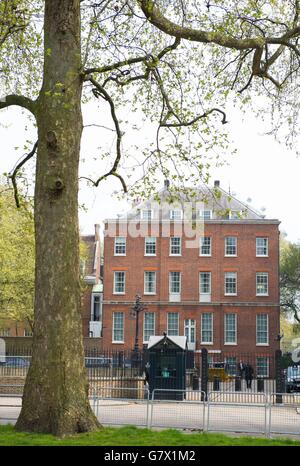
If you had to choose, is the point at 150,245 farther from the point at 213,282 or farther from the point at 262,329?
the point at 262,329

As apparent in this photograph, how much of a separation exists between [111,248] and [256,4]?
1634 inches

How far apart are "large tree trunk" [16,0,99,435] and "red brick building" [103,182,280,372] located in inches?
1598

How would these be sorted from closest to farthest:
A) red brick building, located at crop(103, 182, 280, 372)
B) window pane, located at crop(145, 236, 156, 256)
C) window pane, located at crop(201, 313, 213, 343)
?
window pane, located at crop(201, 313, 213, 343) → red brick building, located at crop(103, 182, 280, 372) → window pane, located at crop(145, 236, 156, 256)

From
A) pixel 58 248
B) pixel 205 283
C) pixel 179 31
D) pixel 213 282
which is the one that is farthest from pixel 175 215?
pixel 58 248

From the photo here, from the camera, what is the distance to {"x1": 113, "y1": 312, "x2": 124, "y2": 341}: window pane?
55.4 metres

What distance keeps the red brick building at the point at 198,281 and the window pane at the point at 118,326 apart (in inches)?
3.1

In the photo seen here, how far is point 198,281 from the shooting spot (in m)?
55.4

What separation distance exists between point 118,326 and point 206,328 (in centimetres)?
692

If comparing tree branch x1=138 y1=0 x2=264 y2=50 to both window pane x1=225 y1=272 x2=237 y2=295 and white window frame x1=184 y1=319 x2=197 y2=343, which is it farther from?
white window frame x1=184 y1=319 x2=197 y2=343

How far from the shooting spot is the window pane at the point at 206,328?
54006 mm

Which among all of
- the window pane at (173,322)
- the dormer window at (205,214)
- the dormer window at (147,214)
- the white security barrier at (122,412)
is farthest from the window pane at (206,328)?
the white security barrier at (122,412)

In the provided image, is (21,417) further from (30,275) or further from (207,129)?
(30,275)

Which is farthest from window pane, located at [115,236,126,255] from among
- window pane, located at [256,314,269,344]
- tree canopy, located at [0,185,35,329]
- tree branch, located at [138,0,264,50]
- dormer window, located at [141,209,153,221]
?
tree branch, located at [138,0,264,50]

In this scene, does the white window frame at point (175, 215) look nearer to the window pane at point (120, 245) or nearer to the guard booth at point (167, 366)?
the window pane at point (120, 245)
